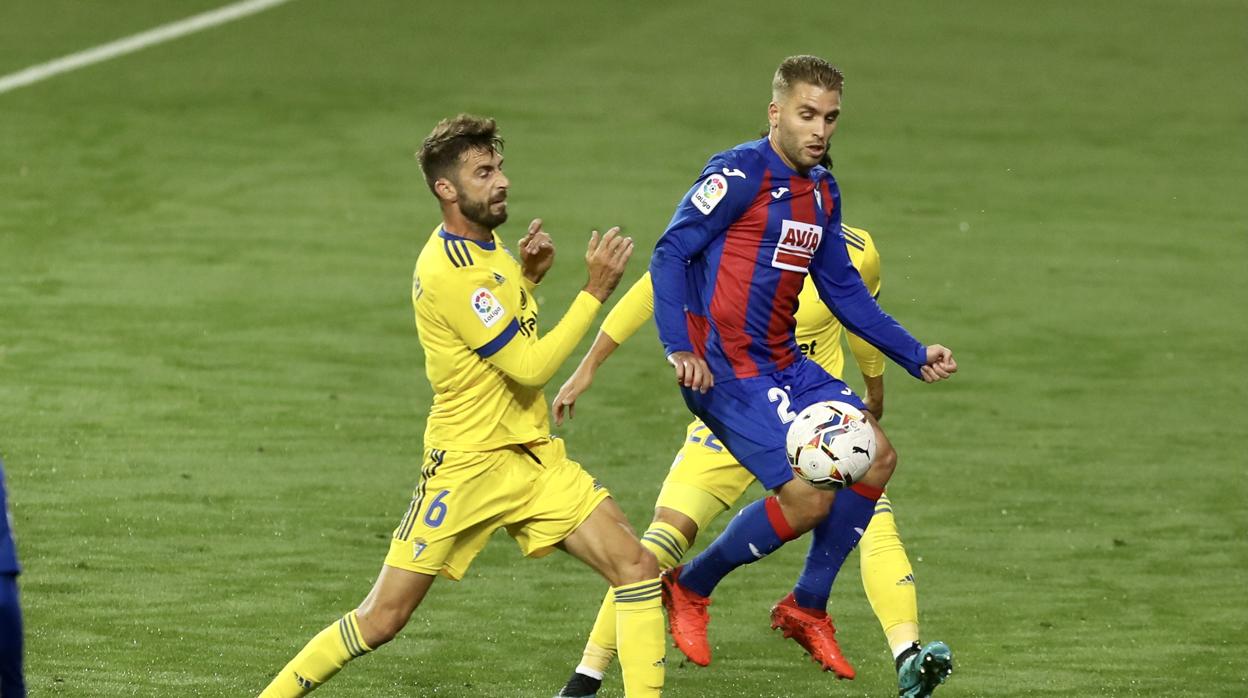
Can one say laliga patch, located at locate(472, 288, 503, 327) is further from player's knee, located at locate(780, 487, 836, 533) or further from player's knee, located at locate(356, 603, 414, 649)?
player's knee, located at locate(780, 487, 836, 533)

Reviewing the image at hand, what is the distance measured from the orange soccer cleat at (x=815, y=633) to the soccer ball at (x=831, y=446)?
38.3 inches

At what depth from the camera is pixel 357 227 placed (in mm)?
14742

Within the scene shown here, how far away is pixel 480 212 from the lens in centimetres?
629

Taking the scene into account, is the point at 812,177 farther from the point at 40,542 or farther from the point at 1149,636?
the point at 40,542

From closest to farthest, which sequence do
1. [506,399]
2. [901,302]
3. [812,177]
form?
[506,399], [812,177], [901,302]

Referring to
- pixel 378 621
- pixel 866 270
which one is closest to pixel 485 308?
pixel 378 621

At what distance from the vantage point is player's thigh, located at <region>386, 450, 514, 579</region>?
634cm

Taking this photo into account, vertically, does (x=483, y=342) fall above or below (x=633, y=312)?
above

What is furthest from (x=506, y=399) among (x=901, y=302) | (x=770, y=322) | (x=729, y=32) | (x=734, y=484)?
(x=729, y=32)

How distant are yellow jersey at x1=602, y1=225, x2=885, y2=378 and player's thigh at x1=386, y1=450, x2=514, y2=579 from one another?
90 cm

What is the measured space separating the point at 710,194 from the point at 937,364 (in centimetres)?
95

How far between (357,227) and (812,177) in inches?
326

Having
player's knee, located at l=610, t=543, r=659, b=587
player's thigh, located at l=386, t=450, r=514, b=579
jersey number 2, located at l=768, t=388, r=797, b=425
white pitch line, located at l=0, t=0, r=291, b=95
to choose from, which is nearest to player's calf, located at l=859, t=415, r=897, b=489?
jersey number 2, located at l=768, t=388, r=797, b=425

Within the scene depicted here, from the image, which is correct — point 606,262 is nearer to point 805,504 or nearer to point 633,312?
point 633,312
